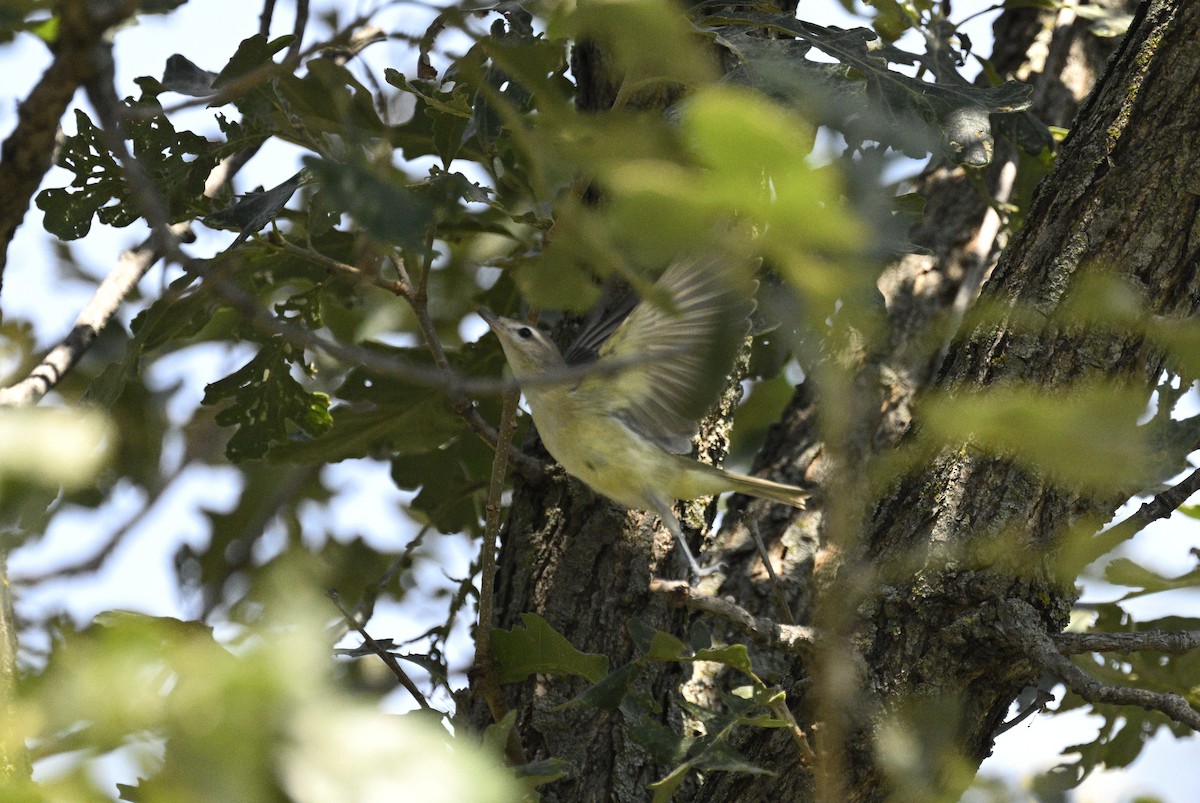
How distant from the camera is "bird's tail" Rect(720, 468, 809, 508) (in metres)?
3.15

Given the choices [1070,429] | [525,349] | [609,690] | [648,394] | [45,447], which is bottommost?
[609,690]

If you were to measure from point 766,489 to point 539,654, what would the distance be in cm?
112

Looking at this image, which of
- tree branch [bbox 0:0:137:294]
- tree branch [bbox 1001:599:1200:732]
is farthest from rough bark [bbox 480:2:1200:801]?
tree branch [bbox 0:0:137:294]

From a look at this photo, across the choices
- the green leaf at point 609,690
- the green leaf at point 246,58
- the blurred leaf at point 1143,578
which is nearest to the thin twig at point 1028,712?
the blurred leaf at point 1143,578

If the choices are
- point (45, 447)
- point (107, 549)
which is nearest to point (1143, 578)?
point (45, 447)

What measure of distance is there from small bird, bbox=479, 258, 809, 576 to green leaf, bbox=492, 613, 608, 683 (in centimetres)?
66

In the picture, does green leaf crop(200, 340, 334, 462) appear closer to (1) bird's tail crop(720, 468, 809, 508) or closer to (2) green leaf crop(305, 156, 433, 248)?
(1) bird's tail crop(720, 468, 809, 508)

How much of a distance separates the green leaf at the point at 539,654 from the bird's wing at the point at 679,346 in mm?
724

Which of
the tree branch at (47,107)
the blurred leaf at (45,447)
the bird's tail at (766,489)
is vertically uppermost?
the tree branch at (47,107)

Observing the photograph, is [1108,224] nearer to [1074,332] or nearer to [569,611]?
[1074,332]

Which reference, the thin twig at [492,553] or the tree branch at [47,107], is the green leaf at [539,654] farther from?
the tree branch at [47,107]

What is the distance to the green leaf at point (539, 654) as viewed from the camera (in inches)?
91.7

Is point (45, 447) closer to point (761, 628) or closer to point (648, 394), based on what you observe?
point (761, 628)

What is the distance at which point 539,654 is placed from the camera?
2.35 metres
